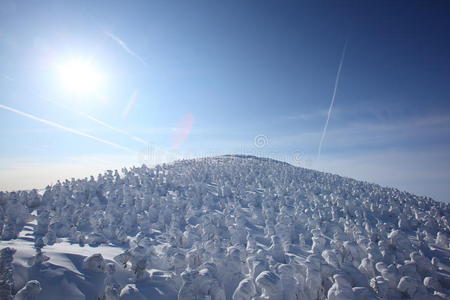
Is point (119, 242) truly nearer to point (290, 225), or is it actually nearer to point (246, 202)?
point (290, 225)

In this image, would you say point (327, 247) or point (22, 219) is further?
point (22, 219)

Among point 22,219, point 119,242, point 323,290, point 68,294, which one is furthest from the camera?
point 22,219

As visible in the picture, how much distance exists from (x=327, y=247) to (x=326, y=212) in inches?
463

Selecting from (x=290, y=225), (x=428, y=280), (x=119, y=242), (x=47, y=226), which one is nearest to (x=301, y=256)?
(x=290, y=225)

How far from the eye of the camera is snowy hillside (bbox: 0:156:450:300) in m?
10.8

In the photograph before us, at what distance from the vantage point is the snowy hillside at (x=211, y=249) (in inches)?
425

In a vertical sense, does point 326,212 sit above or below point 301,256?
above

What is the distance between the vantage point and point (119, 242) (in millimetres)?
19406

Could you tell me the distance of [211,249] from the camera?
600 inches

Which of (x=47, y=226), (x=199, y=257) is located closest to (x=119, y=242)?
(x=47, y=226)

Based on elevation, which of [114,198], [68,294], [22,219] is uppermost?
[114,198]

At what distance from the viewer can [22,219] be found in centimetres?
2255

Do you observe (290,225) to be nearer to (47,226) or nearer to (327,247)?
(327,247)

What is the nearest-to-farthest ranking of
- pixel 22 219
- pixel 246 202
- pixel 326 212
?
pixel 22 219 → pixel 326 212 → pixel 246 202
